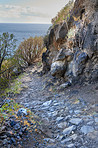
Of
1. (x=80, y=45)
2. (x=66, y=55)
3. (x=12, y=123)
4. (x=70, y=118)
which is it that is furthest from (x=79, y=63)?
(x=12, y=123)

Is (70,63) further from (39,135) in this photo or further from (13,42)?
(39,135)

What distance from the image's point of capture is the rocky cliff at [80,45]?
18.5 ft

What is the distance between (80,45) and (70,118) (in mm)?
3510

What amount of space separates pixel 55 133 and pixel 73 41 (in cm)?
461

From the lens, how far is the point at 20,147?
2674mm

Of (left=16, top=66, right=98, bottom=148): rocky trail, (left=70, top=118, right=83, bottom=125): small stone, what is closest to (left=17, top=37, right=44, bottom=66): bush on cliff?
(left=16, top=66, right=98, bottom=148): rocky trail

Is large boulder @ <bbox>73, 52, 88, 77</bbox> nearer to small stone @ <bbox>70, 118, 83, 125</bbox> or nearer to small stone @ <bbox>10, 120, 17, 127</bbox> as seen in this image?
small stone @ <bbox>70, 118, 83, 125</bbox>

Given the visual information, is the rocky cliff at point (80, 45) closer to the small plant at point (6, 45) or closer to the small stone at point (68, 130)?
the small plant at point (6, 45)

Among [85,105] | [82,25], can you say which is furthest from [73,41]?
[85,105]

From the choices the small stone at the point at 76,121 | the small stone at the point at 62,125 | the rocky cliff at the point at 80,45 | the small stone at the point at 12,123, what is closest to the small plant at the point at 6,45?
the rocky cliff at the point at 80,45

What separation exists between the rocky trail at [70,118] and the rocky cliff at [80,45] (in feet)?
2.06

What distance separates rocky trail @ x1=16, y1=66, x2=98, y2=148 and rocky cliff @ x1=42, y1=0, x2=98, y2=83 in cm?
63

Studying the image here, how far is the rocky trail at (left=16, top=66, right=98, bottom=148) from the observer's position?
299 cm

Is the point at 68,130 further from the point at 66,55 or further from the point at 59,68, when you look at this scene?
the point at 66,55
